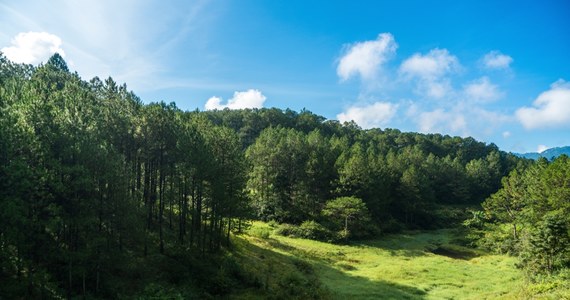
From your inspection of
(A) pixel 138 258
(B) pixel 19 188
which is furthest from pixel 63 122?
(A) pixel 138 258

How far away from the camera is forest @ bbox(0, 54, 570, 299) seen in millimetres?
22125

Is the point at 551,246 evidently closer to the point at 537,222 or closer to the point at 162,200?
the point at 537,222

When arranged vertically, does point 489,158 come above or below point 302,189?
above

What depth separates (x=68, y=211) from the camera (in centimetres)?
2384

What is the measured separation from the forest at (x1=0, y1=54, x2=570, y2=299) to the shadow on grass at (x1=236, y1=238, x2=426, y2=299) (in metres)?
1.38

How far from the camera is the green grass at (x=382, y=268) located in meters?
35.2

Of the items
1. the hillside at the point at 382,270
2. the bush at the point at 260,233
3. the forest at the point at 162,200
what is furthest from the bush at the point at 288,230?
the bush at the point at 260,233

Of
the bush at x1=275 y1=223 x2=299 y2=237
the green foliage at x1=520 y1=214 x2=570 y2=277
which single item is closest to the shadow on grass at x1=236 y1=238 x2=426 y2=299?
the bush at x1=275 y1=223 x2=299 y2=237

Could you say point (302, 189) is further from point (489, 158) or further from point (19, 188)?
point (489, 158)

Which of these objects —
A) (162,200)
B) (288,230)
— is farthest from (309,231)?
(162,200)

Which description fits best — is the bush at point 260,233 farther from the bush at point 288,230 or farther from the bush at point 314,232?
the bush at point 314,232

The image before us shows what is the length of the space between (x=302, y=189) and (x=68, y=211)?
185 feet

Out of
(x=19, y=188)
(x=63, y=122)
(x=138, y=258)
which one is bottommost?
(x=138, y=258)

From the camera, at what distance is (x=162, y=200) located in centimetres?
4375
